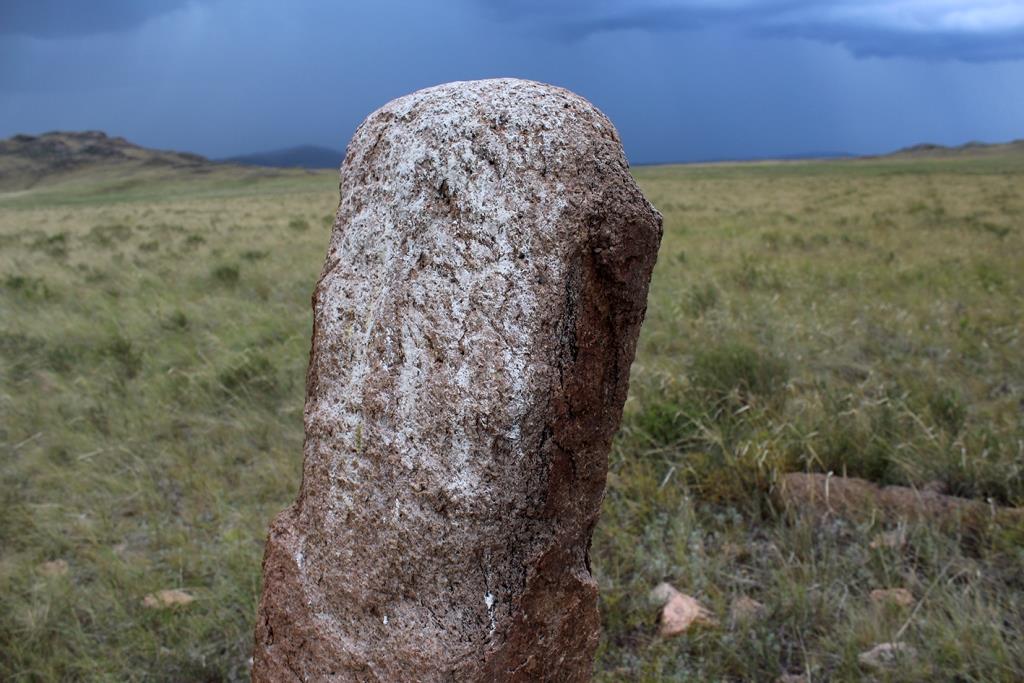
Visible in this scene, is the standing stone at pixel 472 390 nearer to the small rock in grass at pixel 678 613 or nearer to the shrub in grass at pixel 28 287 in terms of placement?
the small rock in grass at pixel 678 613

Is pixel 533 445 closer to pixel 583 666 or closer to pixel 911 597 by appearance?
pixel 583 666

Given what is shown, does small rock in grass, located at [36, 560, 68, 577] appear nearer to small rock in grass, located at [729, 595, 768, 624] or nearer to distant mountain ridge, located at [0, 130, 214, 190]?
small rock in grass, located at [729, 595, 768, 624]

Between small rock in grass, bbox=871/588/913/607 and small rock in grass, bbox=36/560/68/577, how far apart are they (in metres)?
3.08

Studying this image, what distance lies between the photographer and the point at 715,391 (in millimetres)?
4422

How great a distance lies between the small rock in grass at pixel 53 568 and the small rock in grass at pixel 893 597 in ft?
10.1

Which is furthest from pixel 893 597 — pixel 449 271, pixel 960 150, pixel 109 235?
pixel 960 150

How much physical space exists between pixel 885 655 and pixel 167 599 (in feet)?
8.39

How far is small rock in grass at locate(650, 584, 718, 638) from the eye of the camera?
279cm

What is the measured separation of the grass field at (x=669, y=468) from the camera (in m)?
2.77

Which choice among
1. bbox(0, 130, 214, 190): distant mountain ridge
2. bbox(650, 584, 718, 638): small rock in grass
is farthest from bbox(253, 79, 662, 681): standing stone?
bbox(0, 130, 214, 190): distant mountain ridge

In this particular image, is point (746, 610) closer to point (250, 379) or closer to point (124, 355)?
point (250, 379)

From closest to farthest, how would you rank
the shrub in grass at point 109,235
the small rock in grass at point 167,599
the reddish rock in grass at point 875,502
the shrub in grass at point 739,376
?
1. the small rock in grass at point 167,599
2. the reddish rock in grass at point 875,502
3. the shrub in grass at point 739,376
4. the shrub in grass at point 109,235

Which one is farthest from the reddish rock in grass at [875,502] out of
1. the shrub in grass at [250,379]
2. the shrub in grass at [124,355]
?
the shrub in grass at [124,355]

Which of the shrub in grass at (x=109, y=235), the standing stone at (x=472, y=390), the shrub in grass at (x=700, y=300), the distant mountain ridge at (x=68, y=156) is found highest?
the distant mountain ridge at (x=68, y=156)
